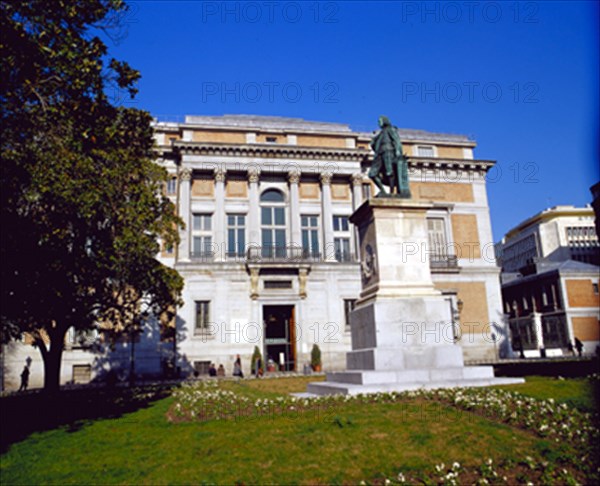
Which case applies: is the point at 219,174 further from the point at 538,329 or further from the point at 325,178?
the point at 538,329

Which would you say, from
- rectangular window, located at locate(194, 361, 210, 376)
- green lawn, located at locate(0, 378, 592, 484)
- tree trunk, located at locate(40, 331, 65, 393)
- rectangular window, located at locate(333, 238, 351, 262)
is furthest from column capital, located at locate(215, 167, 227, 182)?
green lawn, located at locate(0, 378, 592, 484)

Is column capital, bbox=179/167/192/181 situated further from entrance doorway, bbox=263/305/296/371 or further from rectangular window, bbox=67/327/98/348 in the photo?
rectangular window, bbox=67/327/98/348

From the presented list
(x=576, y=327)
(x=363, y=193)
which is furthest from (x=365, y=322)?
(x=576, y=327)

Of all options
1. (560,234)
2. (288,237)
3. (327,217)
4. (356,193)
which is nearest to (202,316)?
(288,237)

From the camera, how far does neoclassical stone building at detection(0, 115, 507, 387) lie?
1363 inches

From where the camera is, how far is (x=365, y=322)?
13.8 meters

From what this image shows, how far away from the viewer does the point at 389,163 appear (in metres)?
15.6

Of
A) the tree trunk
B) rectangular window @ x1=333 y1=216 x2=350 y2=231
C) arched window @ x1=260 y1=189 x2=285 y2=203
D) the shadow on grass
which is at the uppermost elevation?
arched window @ x1=260 y1=189 x2=285 y2=203

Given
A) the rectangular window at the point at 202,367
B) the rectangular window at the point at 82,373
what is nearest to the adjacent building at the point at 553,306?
the rectangular window at the point at 202,367

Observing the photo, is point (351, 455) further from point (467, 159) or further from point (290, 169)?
point (467, 159)

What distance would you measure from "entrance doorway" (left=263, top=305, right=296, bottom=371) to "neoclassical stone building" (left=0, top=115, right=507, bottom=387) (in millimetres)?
86

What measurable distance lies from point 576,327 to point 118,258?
49879 mm

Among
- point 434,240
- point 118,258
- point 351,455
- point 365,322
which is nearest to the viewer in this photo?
point 351,455

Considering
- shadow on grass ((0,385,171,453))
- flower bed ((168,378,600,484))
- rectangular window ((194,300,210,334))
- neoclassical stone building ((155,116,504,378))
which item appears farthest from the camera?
neoclassical stone building ((155,116,504,378))
